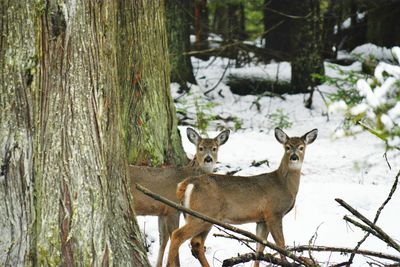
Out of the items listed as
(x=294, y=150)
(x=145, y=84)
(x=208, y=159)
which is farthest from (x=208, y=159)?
(x=145, y=84)

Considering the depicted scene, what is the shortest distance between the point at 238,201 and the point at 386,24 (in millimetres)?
11190

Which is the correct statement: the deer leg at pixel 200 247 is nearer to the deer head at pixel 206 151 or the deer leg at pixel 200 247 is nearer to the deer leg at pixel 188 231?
the deer leg at pixel 188 231

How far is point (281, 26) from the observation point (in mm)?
19000

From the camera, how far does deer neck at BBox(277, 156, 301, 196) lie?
350 inches

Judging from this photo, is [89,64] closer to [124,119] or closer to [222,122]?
[124,119]

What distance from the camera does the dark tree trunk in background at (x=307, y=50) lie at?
16.8 metres

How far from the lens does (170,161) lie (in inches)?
384

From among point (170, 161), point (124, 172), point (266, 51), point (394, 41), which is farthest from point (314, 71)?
point (124, 172)

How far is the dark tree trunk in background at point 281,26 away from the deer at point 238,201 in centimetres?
896

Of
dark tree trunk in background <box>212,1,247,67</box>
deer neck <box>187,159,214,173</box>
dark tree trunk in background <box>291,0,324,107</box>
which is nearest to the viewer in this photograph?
deer neck <box>187,159,214,173</box>

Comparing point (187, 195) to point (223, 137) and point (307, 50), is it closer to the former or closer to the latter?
point (223, 137)

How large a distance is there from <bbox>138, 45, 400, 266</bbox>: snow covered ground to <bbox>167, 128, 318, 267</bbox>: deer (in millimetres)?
300

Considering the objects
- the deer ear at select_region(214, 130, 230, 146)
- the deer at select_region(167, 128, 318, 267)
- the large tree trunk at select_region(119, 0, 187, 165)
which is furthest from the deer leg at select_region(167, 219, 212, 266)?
the deer ear at select_region(214, 130, 230, 146)

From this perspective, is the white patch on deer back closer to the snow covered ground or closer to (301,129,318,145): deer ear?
the snow covered ground
